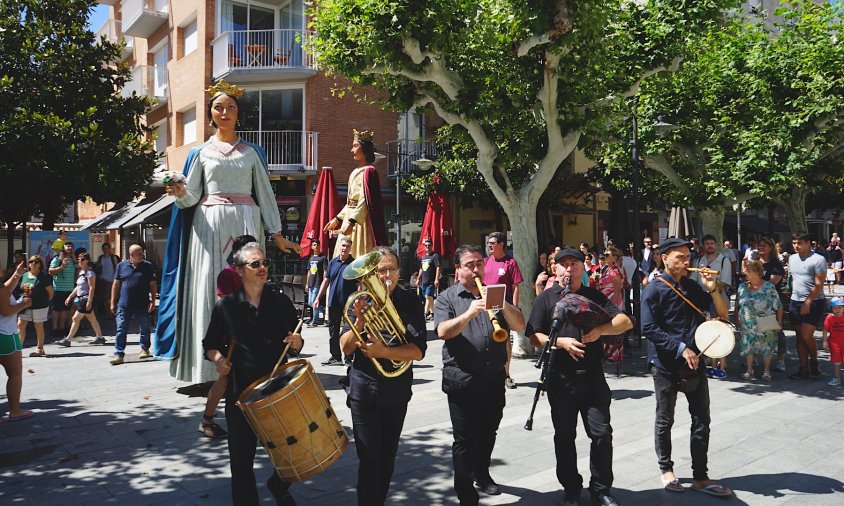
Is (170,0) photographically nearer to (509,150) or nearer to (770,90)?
(509,150)

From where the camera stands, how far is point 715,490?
14.6ft

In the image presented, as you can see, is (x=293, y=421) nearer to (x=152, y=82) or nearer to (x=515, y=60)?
(x=515, y=60)

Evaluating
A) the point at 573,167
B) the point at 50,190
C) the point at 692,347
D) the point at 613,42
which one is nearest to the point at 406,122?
the point at 573,167

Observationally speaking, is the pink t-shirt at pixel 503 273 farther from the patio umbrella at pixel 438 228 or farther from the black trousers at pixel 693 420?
the patio umbrella at pixel 438 228

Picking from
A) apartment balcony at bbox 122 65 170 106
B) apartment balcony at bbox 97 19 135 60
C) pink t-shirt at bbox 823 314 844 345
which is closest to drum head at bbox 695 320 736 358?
→ pink t-shirt at bbox 823 314 844 345

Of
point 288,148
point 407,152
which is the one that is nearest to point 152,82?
point 288,148

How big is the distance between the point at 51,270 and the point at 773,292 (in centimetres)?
1255

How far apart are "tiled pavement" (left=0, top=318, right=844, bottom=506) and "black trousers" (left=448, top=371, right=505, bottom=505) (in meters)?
0.36

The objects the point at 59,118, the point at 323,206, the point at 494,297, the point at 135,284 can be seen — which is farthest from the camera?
the point at 59,118

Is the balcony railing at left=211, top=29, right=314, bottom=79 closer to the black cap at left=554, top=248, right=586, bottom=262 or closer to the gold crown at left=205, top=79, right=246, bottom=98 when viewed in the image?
the gold crown at left=205, top=79, right=246, bottom=98

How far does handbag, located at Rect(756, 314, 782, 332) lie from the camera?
844cm

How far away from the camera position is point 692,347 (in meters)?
4.58

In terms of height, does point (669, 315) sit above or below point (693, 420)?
above

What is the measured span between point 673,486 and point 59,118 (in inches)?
637
